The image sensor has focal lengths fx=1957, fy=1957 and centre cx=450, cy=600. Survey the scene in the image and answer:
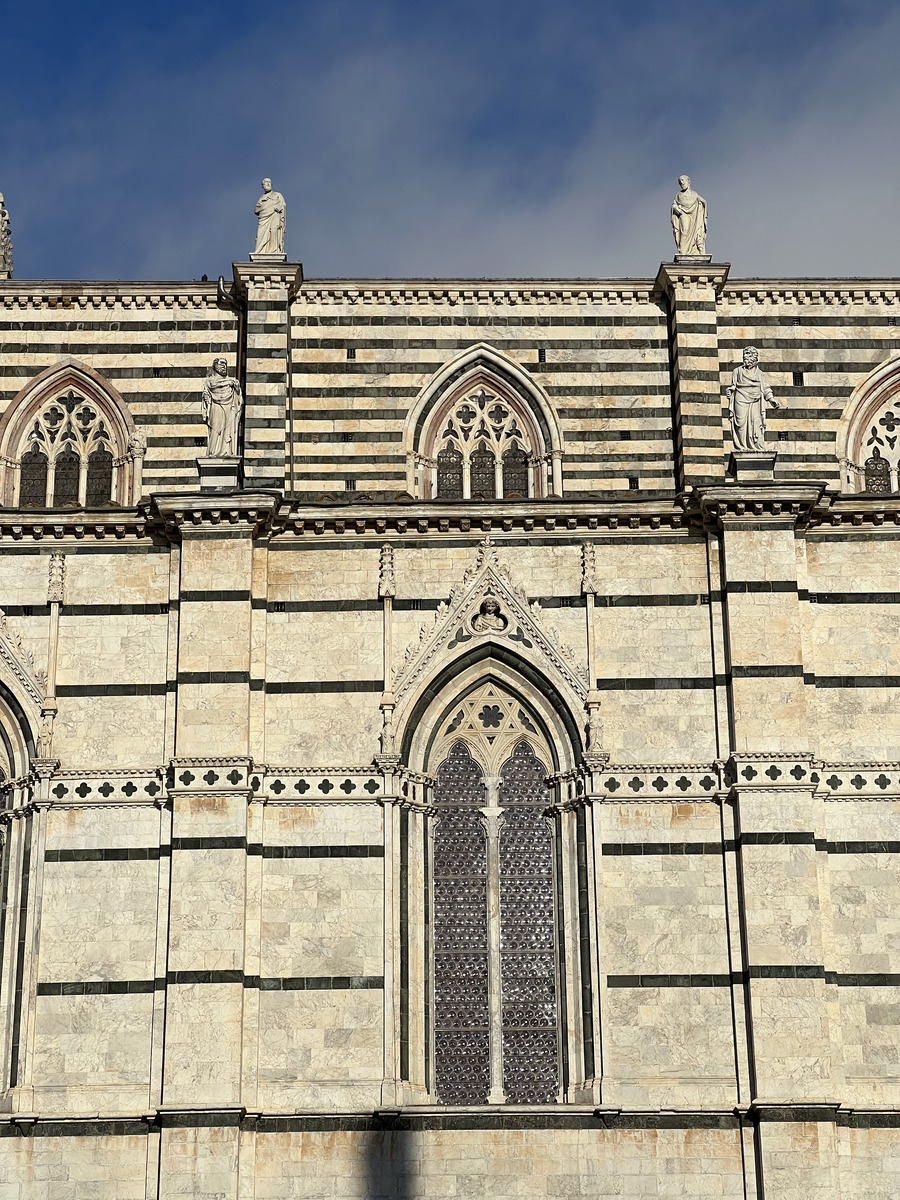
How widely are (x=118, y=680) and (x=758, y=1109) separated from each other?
824cm

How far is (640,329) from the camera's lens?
83.8 feet

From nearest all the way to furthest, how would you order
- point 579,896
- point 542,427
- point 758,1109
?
point 758,1109, point 579,896, point 542,427

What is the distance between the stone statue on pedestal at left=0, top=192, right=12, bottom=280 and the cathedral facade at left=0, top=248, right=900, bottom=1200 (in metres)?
4.76

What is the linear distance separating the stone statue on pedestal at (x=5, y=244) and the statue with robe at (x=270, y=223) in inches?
151

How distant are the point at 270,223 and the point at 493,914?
31.6ft

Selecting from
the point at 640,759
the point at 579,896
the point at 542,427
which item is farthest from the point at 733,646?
the point at 542,427

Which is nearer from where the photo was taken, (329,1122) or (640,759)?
(329,1122)

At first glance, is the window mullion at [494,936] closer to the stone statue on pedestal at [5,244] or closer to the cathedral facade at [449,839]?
the cathedral facade at [449,839]

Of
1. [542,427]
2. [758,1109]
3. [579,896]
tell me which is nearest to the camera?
[758,1109]

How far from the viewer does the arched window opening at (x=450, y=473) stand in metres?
25.0

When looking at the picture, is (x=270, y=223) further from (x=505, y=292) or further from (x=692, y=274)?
(x=692, y=274)

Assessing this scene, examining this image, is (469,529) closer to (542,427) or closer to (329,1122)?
(542,427)

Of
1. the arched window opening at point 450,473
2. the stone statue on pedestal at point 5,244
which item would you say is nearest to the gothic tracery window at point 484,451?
the arched window opening at point 450,473

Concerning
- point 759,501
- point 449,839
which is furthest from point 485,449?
point 449,839
